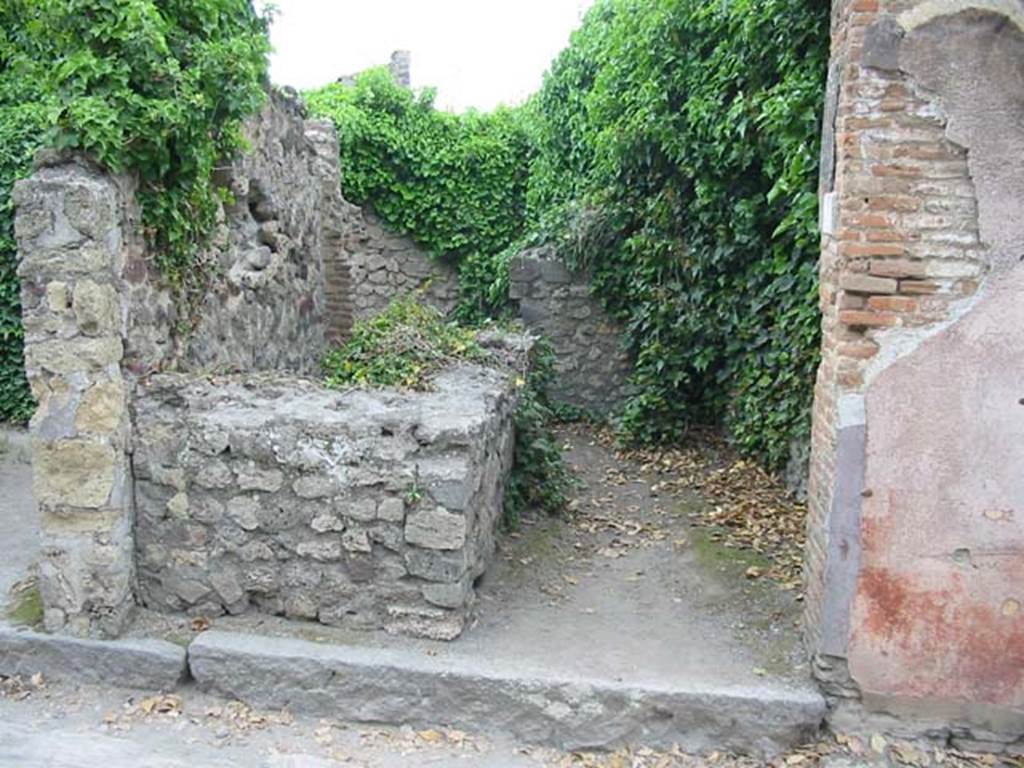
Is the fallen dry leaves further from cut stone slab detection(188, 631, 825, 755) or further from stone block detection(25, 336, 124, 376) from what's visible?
stone block detection(25, 336, 124, 376)

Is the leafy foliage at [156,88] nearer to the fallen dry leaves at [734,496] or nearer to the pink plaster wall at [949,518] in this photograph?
the pink plaster wall at [949,518]

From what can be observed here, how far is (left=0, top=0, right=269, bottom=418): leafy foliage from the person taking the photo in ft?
12.2

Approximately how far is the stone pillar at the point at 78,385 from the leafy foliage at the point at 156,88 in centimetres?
19

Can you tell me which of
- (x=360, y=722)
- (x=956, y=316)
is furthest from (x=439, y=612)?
(x=956, y=316)

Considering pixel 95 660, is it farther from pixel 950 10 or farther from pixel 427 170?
pixel 427 170

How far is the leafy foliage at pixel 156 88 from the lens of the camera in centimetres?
373

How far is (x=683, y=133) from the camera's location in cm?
777

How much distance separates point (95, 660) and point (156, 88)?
256 cm

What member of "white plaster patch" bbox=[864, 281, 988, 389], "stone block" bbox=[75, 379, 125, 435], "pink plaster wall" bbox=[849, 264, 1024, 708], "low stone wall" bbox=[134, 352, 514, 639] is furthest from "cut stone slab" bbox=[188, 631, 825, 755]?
"white plaster patch" bbox=[864, 281, 988, 389]

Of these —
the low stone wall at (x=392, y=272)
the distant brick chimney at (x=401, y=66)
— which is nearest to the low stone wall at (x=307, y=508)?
the low stone wall at (x=392, y=272)

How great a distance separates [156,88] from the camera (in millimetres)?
3912

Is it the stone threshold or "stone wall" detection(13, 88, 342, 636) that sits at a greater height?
"stone wall" detection(13, 88, 342, 636)

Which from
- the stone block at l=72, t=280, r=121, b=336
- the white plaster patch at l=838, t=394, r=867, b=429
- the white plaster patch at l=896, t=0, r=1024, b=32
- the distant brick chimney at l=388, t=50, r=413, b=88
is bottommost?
the white plaster patch at l=838, t=394, r=867, b=429

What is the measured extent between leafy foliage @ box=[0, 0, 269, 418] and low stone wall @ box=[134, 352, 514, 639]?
887 millimetres
